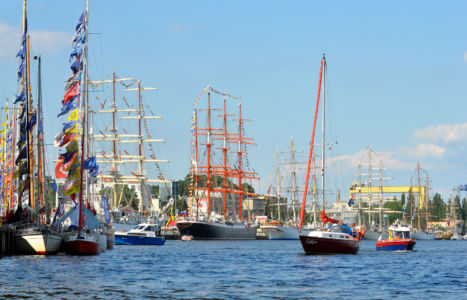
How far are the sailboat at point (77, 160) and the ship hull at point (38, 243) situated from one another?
42.3 inches

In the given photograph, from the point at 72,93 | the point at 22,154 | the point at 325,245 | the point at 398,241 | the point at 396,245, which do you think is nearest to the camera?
the point at 22,154

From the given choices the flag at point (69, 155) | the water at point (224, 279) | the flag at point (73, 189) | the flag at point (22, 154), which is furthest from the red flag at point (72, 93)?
the water at point (224, 279)

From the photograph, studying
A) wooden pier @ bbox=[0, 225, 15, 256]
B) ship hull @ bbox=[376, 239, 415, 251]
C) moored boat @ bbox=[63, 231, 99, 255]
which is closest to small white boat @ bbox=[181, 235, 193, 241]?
ship hull @ bbox=[376, 239, 415, 251]

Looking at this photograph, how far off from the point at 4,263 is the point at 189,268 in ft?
44.2

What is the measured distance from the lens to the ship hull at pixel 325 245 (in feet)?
237

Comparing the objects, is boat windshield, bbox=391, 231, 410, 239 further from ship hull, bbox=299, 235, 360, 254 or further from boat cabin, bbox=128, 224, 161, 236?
boat cabin, bbox=128, 224, 161, 236

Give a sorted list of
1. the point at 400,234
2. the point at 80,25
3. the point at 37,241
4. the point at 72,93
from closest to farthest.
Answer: the point at 37,241 → the point at 72,93 → the point at 80,25 → the point at 400,234

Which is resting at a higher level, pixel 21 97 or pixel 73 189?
pixel 21 97

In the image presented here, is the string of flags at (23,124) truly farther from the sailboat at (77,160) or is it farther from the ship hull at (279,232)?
the ship hull at (279,232)

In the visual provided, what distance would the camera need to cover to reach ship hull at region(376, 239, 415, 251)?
96625 millimetres

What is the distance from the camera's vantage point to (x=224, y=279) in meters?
51.9

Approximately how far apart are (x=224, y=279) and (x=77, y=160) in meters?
25.5

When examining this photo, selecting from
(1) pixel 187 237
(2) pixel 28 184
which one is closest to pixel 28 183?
(2) pixel 28 184

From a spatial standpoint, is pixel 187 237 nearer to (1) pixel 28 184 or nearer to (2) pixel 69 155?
(2) pixel 69 155
